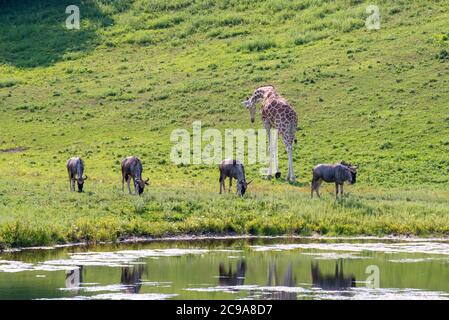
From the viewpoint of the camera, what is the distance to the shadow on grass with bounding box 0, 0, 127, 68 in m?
71.7

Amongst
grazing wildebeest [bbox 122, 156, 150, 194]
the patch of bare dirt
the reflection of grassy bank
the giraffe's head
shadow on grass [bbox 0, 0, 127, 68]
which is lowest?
the reflection of grassy bank

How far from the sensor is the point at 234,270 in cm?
2609

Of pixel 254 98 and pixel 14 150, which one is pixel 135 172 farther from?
pixel 14 150

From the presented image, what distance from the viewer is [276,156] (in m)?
45.1

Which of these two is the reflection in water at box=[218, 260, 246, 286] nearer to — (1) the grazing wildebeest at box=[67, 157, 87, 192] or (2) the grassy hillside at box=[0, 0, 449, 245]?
(2) the grassy hillside at box=[0, 0, 449, 245]

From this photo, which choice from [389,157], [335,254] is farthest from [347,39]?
[335,254]

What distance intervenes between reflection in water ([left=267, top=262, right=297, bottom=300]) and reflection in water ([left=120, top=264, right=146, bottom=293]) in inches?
108

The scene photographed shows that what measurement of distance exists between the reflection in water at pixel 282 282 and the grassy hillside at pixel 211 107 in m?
5.81

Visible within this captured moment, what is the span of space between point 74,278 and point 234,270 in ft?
12.2

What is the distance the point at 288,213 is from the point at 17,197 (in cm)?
805

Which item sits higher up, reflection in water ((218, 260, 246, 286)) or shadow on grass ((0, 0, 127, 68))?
shadow on grass ((0, 0, 127, 68))

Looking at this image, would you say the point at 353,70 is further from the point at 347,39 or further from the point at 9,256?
the point at 9,256

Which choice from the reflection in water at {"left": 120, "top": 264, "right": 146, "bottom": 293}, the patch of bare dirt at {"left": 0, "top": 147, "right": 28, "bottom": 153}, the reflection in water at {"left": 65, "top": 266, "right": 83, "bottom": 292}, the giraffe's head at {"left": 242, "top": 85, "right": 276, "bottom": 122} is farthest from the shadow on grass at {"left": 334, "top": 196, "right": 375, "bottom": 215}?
the patch of bare dirt at {"left": 0, "top": 147, "right": 28, "bottom": 153}
